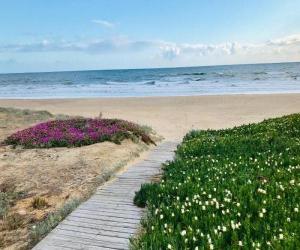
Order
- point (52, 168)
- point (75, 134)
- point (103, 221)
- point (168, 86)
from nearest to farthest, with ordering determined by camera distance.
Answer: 1. point (103, 221)
2. point (52, 168)
3. point (75, 134)
4. point (168, 86)

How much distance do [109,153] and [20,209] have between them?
196 inches

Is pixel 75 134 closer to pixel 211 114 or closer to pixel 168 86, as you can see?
pixel 211 114

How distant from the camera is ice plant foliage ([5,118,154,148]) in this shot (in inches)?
659

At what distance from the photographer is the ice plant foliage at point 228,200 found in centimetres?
661

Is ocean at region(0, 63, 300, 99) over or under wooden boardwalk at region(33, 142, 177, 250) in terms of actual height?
under

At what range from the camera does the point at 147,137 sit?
17.9 metres

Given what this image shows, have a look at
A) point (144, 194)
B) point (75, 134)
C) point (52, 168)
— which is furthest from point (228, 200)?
point (75, 134)

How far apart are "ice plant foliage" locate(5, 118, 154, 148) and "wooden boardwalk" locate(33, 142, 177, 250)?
18.5ft

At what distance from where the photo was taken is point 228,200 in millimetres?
8039

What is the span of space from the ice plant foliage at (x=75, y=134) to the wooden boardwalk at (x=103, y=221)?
5626 mm

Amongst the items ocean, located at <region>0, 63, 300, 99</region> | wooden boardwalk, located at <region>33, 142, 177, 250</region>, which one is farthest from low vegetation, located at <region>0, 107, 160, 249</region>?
ocean, located at <region>0, 63, 300, 99</region>

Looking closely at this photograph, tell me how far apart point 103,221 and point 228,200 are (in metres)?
2.43

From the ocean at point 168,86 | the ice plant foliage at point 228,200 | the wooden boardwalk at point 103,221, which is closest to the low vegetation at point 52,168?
the wooden boardwalk at point 103,221

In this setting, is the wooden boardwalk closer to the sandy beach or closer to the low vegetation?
the low vegetation
